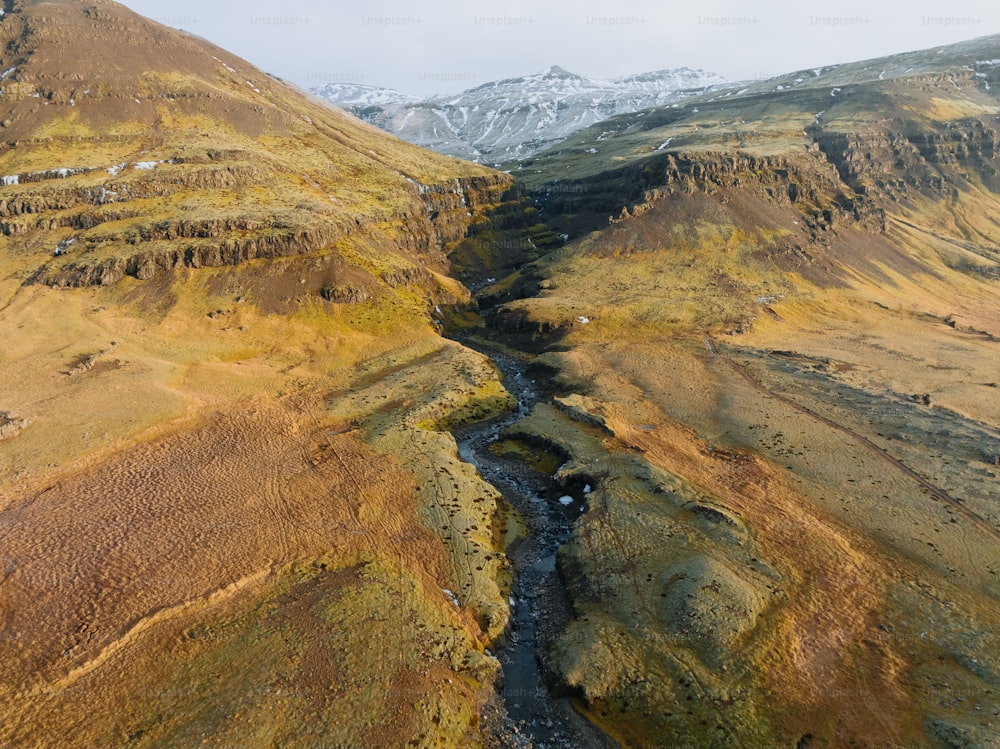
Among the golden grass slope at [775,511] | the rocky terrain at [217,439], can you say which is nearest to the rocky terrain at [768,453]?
the golden grass slope at [775,511]

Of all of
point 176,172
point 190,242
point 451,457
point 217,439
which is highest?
point 176,172

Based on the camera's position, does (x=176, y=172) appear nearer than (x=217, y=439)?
No

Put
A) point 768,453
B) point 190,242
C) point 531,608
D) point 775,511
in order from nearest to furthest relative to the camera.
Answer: point 531,608, point 775,511, point 768,453, point 190,242

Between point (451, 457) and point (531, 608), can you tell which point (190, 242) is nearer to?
point (451, 457)

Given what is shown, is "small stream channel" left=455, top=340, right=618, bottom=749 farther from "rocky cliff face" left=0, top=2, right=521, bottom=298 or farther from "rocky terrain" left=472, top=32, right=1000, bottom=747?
"rocky cliff face" left=0, top=2, right=521, bottom=298

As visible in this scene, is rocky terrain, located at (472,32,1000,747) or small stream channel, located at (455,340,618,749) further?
rocky terrain, located at (472,32,1000,747)

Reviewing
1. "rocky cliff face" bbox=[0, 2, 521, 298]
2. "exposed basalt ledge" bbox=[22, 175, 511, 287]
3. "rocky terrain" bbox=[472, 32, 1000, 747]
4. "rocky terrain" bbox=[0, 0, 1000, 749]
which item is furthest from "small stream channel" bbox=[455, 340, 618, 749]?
"exposed basalt ledge" bbox=[22, 175, 511, 287]

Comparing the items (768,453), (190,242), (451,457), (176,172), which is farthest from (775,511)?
(176,172)

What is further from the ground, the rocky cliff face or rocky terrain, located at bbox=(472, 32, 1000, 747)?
the rocky cliff face

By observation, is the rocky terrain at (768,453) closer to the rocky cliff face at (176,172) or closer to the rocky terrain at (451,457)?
the rocky terrain at (451,457)
